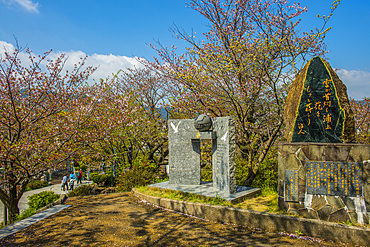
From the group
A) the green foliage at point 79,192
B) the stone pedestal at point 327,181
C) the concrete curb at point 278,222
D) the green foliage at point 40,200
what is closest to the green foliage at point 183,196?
the concrete curb at point 278,222

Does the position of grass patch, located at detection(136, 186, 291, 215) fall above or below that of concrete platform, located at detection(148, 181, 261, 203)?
below

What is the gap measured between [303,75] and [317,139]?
1794mm

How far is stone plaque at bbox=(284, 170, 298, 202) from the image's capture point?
5613 mm

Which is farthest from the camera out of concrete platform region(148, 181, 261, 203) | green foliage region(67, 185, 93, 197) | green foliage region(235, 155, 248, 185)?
green foliage region(67, 185, 93, 197)

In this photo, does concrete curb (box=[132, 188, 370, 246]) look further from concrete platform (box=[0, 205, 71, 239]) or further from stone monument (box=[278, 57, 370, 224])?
concrete platform (box=[0, 205, 71, 239])

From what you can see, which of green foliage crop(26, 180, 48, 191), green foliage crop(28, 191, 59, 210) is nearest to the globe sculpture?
green foliage crop(28, 191, 59, 210)

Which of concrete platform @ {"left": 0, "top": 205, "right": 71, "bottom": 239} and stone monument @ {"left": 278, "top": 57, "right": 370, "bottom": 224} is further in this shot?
concrete platform @ {"left": 0, "top": 205, "right": 71, "bottom": 239}

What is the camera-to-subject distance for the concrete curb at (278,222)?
457cm

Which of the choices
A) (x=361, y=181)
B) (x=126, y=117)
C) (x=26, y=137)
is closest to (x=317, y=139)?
(x=361, y=181)

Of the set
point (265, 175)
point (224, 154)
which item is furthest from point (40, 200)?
point (265, 175)

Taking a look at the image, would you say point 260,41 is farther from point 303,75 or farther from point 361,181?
point 361,181

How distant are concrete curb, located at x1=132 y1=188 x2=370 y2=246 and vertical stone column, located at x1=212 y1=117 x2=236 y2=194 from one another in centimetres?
141

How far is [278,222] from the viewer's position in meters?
5.25

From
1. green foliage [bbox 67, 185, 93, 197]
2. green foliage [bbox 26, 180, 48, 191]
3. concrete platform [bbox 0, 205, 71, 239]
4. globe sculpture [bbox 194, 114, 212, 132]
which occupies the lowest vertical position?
green foliage [bbox 26, 180, 48, 191]
